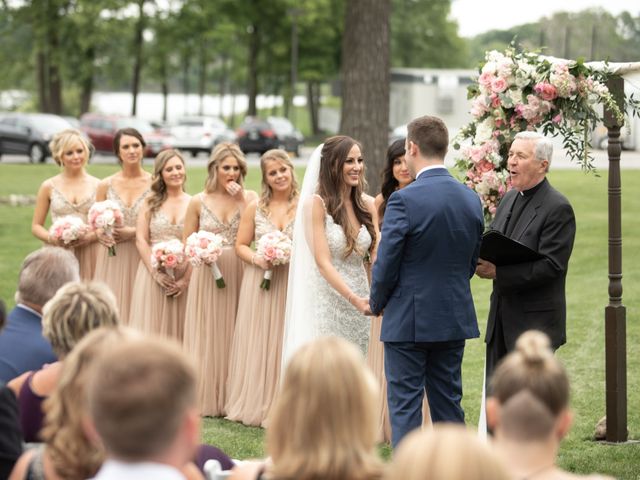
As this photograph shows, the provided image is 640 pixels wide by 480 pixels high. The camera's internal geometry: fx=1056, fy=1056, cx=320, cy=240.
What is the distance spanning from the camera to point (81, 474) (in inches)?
141

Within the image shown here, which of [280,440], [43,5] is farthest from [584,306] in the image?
[43,5]

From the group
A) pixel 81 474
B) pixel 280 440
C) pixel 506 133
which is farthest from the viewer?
pixel 506 133

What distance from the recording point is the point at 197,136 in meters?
43.7

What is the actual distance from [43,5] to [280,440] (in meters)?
46.9

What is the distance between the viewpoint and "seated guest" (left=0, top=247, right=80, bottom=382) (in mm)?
4438

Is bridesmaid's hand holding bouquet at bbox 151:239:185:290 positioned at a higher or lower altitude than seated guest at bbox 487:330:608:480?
higher

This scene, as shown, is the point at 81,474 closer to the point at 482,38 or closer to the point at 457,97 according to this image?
the point at 457,97

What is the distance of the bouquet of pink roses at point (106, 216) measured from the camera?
8.97m

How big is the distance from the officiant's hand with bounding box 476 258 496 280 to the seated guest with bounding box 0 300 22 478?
139 inches

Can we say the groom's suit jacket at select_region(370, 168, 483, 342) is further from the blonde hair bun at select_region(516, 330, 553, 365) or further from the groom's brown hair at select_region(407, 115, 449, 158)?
the blonde hair bun at select_region(516, 330, 553, 365)

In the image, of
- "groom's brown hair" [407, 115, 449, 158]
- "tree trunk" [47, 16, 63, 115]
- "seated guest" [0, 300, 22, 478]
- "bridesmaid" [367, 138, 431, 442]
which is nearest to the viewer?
"seated guest" [0, 300, 22, 478]

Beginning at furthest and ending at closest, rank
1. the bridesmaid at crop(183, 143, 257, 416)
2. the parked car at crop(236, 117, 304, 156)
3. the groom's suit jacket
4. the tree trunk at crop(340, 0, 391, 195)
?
A: 1. the parked car at crop(236, 117, 304, 156)
2. the tree trunk at crop(340, 0, 391, 195)
3. the bridesmaid at crop(183, 143, 257, 416)
4. the groom's suit jacket

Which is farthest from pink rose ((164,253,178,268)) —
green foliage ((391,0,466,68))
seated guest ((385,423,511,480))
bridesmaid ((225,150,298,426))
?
green foliage ((391,0,466,68))

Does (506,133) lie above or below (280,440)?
above
